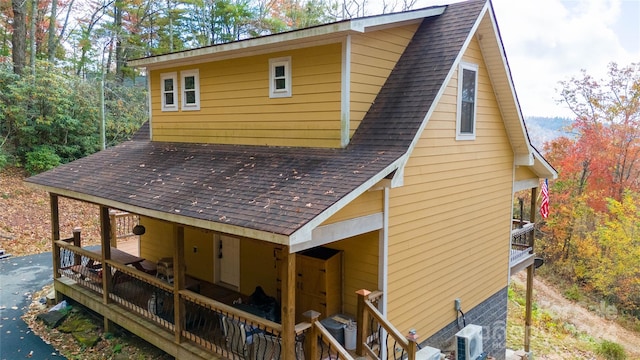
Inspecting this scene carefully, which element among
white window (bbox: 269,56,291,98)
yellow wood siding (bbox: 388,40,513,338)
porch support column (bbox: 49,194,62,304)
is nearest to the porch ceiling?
porch support column (bbox: 49,194,62,304)

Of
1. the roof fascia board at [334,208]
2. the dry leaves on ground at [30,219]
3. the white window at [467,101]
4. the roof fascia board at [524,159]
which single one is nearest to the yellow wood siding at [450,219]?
the white window at [467,101]

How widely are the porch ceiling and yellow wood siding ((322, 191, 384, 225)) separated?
0.46 metres

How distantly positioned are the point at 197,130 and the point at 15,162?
1409 cm

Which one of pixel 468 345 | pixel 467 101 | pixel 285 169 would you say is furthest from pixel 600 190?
pixel 285 169

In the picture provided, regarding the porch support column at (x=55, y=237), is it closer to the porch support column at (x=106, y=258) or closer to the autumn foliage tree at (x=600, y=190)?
the porch support column at (x=106, y=258)

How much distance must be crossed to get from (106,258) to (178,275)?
2.77 m

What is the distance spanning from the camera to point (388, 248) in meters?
7.16

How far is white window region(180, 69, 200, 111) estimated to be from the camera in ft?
34.2

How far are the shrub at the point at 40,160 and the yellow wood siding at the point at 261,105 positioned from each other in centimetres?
1124

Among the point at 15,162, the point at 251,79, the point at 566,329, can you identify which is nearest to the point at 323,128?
the point at 251,79

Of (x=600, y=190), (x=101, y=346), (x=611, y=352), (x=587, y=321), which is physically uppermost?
(x=600, y=190)

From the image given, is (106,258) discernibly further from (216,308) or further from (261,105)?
(261,105)

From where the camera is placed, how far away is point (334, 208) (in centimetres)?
536

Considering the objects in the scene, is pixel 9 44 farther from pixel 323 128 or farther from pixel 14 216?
pixel 323 128
